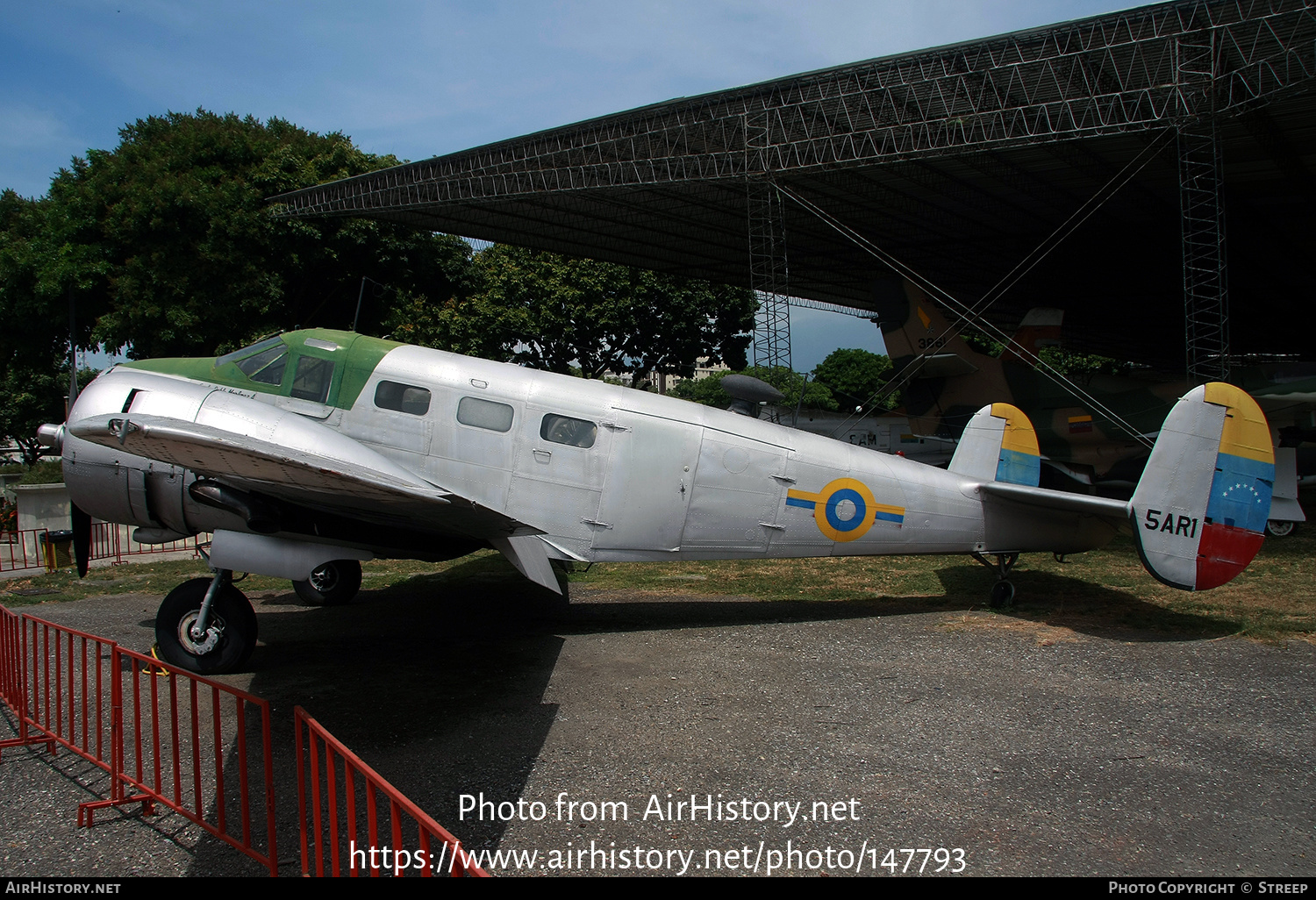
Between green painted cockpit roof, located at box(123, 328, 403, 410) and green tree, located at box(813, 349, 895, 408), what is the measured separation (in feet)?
204

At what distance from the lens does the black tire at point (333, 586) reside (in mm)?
10281

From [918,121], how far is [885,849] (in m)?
17.3

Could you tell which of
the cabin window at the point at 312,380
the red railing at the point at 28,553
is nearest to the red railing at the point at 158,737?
the cabin window at the point at 312,380

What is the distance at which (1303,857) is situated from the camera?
414 cm

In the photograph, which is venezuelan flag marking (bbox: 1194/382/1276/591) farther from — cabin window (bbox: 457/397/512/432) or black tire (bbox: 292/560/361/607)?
black tire (bbox: 292/560/361/607)

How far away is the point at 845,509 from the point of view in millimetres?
8828

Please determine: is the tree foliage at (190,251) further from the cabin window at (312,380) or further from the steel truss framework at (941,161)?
the cabin window at (312,380)

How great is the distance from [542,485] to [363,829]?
4102 mm

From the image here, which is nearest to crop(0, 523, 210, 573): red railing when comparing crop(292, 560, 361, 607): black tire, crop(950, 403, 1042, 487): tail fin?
crop(292, 560, 361, 607): black tire

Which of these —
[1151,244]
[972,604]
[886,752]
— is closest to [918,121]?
[972,604]

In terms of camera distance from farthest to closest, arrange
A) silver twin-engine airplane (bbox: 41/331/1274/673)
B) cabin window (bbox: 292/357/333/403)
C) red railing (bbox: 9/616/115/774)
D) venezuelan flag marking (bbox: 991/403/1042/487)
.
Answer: venezuelan flag marking (bbox: 991/403/1042/487) < cabin window (bbox: 292/357/333/403) < silver twin-engine airplane (bbox: 41/331/1274/673) < red railing (bbox: 9/616/115/774)

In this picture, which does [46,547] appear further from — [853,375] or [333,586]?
[853,375]

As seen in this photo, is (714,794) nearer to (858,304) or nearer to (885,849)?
(885,849)

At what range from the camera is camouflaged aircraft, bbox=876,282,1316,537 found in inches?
816
